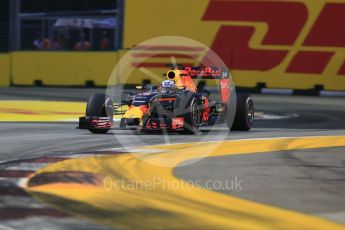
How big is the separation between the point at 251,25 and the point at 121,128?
1366cm

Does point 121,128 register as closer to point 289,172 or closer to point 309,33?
point 289,172

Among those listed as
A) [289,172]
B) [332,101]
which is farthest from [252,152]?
[332,101]

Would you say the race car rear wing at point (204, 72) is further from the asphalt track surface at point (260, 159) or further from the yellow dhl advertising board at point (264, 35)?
the yellow dhl advertising board at point (264, 35)

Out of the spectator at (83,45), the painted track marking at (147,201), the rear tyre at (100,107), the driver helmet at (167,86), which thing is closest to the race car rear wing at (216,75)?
the driver helmet at (167,86)

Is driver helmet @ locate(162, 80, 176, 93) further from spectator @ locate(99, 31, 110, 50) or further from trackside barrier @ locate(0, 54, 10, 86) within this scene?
trackside barrier @ locate(0, 54, 10, 86)

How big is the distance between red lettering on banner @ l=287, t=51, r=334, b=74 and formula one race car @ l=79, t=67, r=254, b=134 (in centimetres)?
1152

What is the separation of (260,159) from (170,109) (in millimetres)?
2862

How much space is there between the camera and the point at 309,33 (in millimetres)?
23750

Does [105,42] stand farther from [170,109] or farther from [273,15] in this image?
[170,109]

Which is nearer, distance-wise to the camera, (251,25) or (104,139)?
(104,139)

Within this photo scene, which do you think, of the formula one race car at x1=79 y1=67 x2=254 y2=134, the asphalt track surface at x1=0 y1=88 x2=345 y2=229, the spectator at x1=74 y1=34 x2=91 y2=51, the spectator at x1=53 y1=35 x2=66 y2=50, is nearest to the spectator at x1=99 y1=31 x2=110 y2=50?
the spectator at x1=74 y1=34 x2=91 y2=51

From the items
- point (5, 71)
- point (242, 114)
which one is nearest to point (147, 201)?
point (242, 114)

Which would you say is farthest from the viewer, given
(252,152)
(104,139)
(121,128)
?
(121,128)

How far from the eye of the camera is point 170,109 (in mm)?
11305
